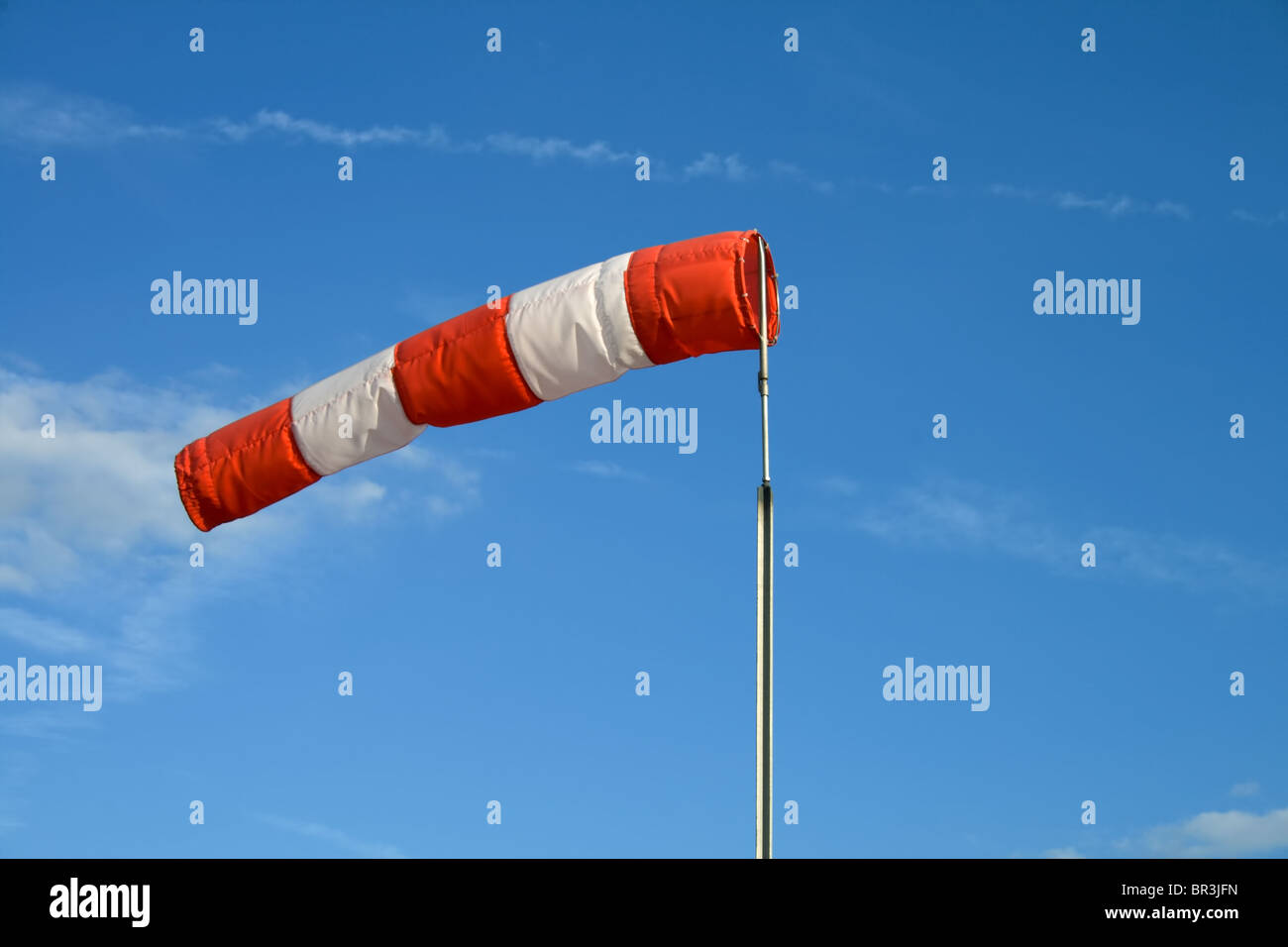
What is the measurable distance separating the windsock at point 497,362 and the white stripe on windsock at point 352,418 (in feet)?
0.05

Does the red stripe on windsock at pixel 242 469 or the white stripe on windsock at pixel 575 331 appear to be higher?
the white stripe on windsock at pixel 575 331

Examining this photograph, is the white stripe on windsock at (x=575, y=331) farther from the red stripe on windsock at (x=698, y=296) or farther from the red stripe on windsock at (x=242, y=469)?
the red stripe on windsock at (x=242, y=469)

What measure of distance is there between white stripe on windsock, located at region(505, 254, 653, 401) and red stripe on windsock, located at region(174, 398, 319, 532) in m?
3.67

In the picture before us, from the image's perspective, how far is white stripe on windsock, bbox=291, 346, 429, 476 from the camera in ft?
50.9

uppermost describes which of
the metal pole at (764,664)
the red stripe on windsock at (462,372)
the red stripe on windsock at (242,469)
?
the red stripe on windsock at (462,372)

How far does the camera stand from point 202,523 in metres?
16.9

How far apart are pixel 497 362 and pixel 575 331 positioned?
41.2 inches

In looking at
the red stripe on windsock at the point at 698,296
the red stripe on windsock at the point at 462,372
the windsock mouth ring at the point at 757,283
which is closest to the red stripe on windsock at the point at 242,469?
the red stripe on windsock at the point at 462,372

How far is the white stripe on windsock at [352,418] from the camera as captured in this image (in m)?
15.5
